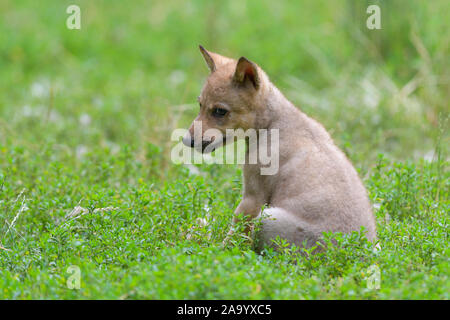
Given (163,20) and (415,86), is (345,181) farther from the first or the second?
(163,20)

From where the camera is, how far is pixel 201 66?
1293 cm

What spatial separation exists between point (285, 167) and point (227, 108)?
0.69 metres

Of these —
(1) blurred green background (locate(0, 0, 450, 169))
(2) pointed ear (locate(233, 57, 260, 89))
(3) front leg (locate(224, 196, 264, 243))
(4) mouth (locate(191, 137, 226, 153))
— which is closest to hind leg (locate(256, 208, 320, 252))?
(3) front leg (locate(224, 196, 264, 243))

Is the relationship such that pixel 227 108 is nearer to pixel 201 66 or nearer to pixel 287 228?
pixel 287 228

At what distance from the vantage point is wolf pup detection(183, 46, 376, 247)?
5270 mm

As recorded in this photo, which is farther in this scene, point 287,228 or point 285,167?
point 285,167

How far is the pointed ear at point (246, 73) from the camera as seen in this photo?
5574mm

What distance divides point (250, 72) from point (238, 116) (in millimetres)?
376

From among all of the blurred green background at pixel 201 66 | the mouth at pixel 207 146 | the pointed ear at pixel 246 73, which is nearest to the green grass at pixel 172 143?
the blurred green background at pixel 201 66

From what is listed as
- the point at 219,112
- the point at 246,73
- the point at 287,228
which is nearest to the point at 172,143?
the point at 219,112

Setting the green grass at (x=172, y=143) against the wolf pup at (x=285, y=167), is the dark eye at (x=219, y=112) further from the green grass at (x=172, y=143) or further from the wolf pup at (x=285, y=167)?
the green grass at (x=172, y=143)

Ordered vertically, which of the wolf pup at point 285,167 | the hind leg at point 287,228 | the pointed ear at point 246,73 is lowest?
the hind leg at point 287,228

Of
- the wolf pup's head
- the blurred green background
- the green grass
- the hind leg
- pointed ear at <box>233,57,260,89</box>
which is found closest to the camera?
the green grass

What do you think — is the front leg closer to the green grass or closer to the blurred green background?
the green grass
